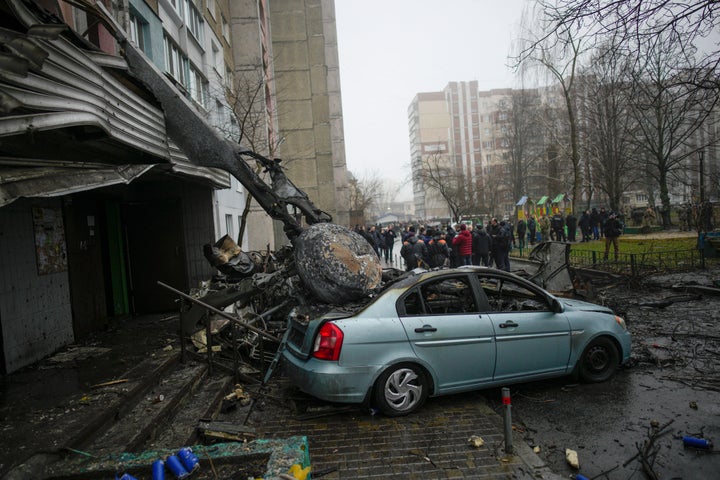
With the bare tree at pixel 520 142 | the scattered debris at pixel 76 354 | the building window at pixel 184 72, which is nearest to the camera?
the scattered debris at pixel 76 354

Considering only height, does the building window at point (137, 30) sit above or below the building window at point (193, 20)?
below

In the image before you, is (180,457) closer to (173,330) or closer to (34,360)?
(34,360)

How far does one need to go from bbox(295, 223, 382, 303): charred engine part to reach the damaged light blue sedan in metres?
0.89

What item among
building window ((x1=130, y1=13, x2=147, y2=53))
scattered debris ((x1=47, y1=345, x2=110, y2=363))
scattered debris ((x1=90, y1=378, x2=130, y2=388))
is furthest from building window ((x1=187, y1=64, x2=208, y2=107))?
scattered debris ((x1=90, y1=378, x2=130, y2=388))

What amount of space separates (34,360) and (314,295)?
388 centimetres

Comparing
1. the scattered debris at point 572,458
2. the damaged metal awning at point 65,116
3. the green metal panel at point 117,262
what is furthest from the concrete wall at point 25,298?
the scattered debris at point 572,458

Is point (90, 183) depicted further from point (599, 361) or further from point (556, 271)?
point (556, 271)

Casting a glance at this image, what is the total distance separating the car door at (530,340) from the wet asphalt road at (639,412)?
38 centimetres

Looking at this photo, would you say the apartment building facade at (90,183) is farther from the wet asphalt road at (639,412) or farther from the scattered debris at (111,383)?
the wet asphalt road at (639,412)

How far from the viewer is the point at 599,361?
18.6 ft

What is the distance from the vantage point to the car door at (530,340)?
512 centimetres

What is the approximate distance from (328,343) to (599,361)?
3.67 meters

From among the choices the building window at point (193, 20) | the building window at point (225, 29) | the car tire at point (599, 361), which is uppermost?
the building window at point (225, 29)

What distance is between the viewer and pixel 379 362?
462cm
